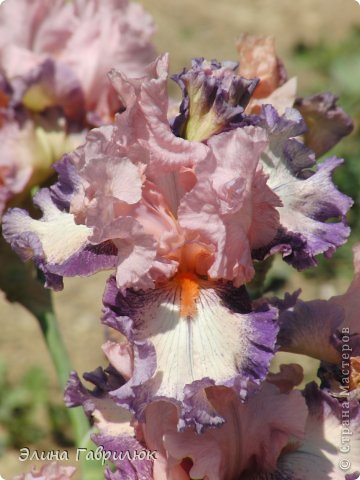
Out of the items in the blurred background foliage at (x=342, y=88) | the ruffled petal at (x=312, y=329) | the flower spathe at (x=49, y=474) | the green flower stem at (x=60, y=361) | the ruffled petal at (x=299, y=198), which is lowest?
the blurred background foliage at (x=342, y=88)

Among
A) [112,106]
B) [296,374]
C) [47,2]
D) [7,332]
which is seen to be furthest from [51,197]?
[7,332]

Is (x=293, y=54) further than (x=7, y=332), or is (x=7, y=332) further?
(x=293, y=54)

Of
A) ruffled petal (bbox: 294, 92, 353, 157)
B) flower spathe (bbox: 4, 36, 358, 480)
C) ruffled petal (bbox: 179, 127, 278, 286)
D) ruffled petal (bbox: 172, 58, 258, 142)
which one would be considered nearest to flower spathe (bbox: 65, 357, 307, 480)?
flower spathe (bbox: 4, 36, 358, 480)

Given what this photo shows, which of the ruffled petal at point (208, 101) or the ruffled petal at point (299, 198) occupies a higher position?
the ruffled petal at point (208, 101)

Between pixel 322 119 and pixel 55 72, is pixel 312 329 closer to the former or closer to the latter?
pixel 322 119

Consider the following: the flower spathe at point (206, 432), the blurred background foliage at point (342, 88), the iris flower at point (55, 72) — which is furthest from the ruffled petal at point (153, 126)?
the blurred background foliage at point (342, 88)

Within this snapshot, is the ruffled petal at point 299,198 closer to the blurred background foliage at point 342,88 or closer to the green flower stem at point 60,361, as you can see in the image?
the green flower stem at point 60,361

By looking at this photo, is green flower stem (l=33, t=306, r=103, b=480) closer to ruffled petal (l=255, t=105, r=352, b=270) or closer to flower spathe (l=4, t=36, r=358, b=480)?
flower spathe (l=4, t=36, r=358, b=480)

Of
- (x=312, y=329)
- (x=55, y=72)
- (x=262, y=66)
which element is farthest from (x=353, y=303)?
(x=55, y=72)

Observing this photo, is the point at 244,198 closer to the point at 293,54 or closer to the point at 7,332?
the point at 7,332
